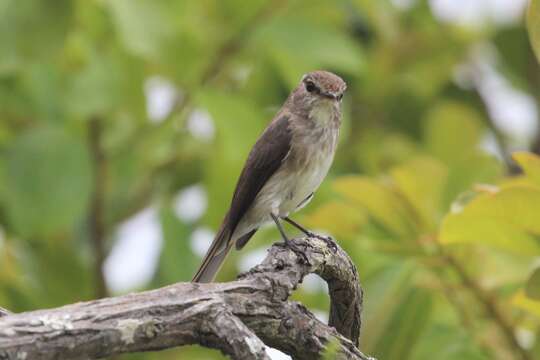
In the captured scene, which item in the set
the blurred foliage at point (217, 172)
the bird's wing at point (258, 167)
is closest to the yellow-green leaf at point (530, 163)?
the blurred foliage at point (217, 172)

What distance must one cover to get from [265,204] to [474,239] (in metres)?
1.27

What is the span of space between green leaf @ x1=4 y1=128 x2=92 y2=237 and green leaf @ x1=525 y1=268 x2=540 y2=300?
2715mm

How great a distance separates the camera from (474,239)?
4.77 meters

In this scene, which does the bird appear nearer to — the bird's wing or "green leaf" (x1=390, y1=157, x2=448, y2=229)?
the bird's wing

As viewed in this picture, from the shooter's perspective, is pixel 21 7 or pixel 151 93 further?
pixel 151 93

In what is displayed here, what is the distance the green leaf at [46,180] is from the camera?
6.43 m

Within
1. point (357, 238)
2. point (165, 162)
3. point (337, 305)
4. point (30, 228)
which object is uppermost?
point (165, 162)

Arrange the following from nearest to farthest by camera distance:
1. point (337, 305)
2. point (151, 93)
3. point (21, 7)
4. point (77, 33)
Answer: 1. point (337, 305)
2. point (21, 7)
3. point (77, 33)
4. point (151, 93)

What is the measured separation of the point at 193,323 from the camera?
131 inches

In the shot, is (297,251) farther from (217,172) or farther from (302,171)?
(217,172)

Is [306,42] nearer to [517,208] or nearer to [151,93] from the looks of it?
[151,93]

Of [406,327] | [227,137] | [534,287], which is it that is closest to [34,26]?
[227,137]

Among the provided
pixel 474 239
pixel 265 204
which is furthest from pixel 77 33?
pixel 474 239

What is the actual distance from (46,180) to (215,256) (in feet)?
4.58
